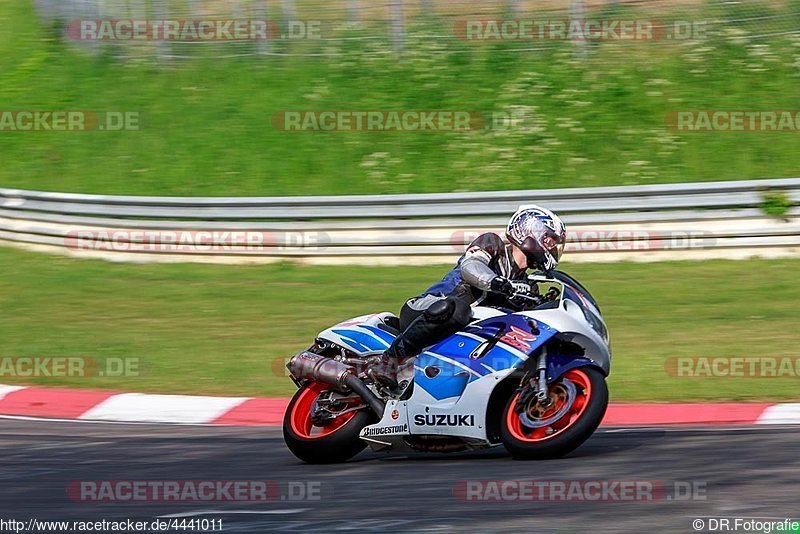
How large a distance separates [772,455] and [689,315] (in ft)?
18.2

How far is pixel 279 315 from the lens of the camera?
12.9 m

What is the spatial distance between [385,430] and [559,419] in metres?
1.10

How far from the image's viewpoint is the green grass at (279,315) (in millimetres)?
10430

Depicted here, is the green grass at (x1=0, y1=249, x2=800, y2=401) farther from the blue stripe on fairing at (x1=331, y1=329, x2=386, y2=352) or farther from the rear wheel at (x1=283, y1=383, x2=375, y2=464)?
the rear wheel at (x1=283, y1=383, x2=375, y2=464)

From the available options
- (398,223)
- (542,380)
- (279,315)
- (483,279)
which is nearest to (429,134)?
(398,223)

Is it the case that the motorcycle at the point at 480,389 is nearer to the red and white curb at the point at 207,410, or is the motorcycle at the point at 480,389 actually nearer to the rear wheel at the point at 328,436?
the rear wheel at the point at 328,436

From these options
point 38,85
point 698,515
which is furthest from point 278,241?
point 698,515

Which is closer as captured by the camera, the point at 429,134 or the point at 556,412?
the point at 556,412

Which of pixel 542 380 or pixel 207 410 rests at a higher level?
pixel 207 410

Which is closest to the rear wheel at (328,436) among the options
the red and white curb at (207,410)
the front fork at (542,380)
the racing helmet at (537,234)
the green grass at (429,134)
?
the front fork at (542,380)

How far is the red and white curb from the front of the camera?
8492mm

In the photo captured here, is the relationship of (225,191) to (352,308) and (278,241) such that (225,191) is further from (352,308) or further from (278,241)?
(352,308)

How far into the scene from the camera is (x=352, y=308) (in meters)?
12.8

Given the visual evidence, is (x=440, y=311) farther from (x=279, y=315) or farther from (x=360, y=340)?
(x=279, y=315)
